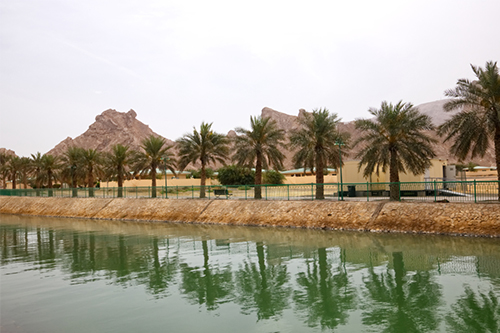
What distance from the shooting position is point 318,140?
33.9 meters

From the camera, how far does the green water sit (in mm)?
9773

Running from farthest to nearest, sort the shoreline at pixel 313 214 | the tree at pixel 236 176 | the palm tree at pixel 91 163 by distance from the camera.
Answer: 1. the tree at pixel 236 176
2. the palm tree at pixel 91 163
3. the shoreline at pixel 313 214

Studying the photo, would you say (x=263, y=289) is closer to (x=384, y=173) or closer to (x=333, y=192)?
(x=333, y=192)

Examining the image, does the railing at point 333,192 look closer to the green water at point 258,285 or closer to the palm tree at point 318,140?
the palm tree at point 318,140

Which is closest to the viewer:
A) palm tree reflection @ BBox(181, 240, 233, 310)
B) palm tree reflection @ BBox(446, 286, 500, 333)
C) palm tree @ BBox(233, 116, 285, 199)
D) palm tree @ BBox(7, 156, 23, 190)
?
palm tree reflection @ BBox(446, 286, 500, 333)

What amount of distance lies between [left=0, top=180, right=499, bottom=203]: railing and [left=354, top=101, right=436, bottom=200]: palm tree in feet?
5.55

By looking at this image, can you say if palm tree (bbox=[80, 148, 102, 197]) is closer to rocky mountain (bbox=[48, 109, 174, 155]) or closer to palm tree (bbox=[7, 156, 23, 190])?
palm tree (bbox=[7, 156, 23, 190])

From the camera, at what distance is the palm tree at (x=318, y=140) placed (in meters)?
33.9

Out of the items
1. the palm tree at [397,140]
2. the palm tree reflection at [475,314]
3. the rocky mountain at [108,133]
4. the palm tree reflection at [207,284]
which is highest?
the rocky mountain at [108,133]

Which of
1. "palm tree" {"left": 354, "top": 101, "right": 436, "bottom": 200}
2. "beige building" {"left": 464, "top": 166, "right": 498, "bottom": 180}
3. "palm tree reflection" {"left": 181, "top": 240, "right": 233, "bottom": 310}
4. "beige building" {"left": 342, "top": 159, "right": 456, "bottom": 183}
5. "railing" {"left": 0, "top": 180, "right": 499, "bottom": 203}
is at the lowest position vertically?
"palm tree reflection" {"left": 181, "top": 240, "right": 233, "bottom": 310}

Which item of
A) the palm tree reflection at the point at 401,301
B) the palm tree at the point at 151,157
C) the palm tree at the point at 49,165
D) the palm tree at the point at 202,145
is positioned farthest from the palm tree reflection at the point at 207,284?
the palm tree at the point at 49,165

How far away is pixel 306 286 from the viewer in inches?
515

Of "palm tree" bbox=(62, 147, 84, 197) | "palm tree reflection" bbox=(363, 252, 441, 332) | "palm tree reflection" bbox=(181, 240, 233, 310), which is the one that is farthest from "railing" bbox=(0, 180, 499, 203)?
"palm tree reflection" bbox=(181, 240, 233, 310)

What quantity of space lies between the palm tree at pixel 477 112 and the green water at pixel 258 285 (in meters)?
7.76
